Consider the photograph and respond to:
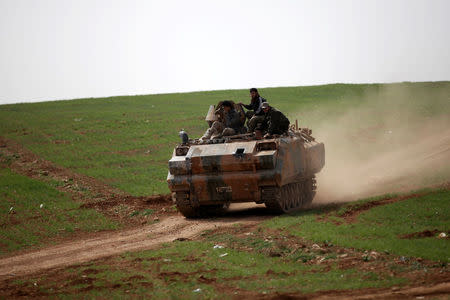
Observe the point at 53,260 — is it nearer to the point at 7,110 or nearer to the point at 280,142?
the point at 280,142

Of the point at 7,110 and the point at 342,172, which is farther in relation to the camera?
the point at 7,110

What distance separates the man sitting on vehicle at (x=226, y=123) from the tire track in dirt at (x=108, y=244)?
2.88 meters

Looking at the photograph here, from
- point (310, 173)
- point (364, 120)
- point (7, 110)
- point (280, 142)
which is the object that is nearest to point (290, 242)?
point (280, 142)

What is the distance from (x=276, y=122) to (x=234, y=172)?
91.6 inches

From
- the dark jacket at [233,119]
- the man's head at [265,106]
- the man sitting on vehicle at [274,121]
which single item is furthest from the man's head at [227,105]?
the man's head at [265,106]

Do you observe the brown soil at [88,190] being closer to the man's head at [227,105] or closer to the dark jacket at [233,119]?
the dark jacket at [233,119]

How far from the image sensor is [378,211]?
18.3 m

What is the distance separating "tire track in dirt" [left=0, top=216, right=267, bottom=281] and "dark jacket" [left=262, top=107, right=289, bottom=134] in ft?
9.16

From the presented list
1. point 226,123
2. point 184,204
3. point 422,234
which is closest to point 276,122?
point 226,123

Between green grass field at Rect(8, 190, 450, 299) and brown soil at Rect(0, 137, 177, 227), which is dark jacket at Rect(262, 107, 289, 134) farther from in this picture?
brown soil at Rect(0, 137, 177, 227)

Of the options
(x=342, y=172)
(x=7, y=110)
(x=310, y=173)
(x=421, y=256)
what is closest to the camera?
(x=421, y=256)

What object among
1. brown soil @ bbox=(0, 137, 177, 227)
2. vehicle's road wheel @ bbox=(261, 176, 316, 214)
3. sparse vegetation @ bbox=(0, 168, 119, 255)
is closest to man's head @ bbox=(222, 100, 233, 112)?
vehicle's road wheel @ bbox=(261, 176, 316, 214)

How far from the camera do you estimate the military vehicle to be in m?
20.8

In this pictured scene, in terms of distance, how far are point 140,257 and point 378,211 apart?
20.2ft
